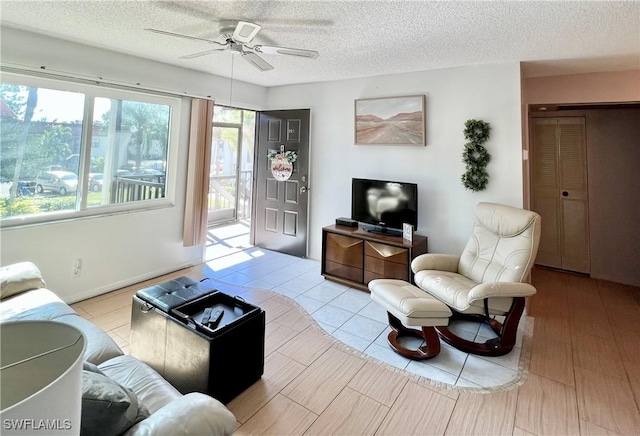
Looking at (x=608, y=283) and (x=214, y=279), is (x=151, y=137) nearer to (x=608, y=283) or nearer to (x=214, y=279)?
(x=214, y=279)

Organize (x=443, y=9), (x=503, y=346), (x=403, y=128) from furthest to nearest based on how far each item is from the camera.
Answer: (x=403, y=128) → (x=503, y=346) → (x=443, y=9)

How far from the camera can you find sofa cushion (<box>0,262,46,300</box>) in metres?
2.00

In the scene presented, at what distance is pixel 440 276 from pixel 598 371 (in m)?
1.15

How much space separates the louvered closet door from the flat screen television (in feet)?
6.87

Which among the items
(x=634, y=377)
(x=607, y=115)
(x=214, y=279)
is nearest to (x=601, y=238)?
(x=607, y=115)

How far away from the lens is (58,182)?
9.57ft

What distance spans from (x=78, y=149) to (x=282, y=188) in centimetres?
242

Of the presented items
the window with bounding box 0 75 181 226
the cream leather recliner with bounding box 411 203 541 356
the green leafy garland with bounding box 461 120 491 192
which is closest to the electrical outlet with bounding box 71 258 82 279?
the window with bounding box 0 75 181 226

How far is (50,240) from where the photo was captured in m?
2.82

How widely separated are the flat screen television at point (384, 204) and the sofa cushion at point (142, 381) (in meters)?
2.61

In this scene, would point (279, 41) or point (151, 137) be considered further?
point (151, 137)

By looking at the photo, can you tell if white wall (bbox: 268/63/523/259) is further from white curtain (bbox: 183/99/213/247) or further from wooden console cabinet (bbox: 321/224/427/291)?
white curtain (bbox: 183/99/213/247)

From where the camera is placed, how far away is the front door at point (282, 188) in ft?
14.5

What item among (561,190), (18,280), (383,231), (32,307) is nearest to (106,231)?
(18,280)
